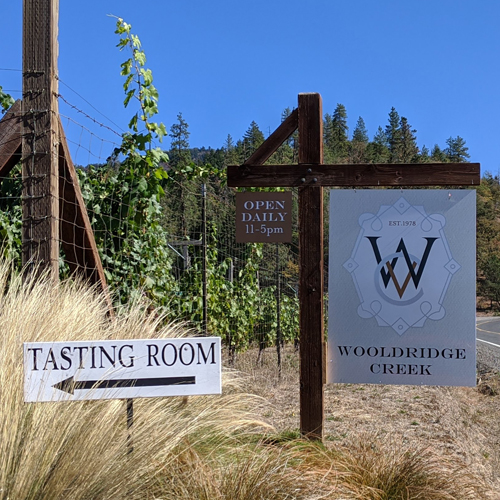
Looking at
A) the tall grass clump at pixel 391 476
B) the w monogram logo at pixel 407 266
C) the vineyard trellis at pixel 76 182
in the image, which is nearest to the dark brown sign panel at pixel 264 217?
the vineyard trellis at pixel 76 182

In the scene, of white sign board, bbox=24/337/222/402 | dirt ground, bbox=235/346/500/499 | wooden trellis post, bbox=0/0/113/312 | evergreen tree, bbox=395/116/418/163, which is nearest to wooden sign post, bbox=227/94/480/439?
dirt ground, bbox=235/346/500/499

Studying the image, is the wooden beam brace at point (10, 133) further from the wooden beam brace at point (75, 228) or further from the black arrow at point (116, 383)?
the black arrow at point (116, 383)

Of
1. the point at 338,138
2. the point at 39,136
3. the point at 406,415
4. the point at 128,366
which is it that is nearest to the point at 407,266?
the point at 406,415

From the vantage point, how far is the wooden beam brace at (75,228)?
4.90 meters

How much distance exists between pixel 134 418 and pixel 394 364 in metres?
2.01

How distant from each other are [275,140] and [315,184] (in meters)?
0.47

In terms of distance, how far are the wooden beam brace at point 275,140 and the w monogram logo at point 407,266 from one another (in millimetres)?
990

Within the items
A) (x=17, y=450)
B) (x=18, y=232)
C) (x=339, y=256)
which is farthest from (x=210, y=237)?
(x=17, y=450)

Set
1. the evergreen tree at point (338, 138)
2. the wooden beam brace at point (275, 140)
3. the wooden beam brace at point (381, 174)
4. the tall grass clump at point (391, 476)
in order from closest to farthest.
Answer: the tall grass clump at point (391, 476) → the wooden beam brace at point (381, 174) → the wooden beam brace at point (275, 140) → the evergreen tree at point (338, 138)

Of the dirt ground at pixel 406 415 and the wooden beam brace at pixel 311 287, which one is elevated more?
the wooden beam brace at pixel 311 287

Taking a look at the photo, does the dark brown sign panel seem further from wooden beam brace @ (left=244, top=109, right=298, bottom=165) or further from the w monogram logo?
the w monogram logo

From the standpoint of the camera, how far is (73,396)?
2.91 metres

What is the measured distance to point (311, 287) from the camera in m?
4.43

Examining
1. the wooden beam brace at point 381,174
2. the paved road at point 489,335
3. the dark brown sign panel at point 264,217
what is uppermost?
the wooden beam brace at point 381,174
